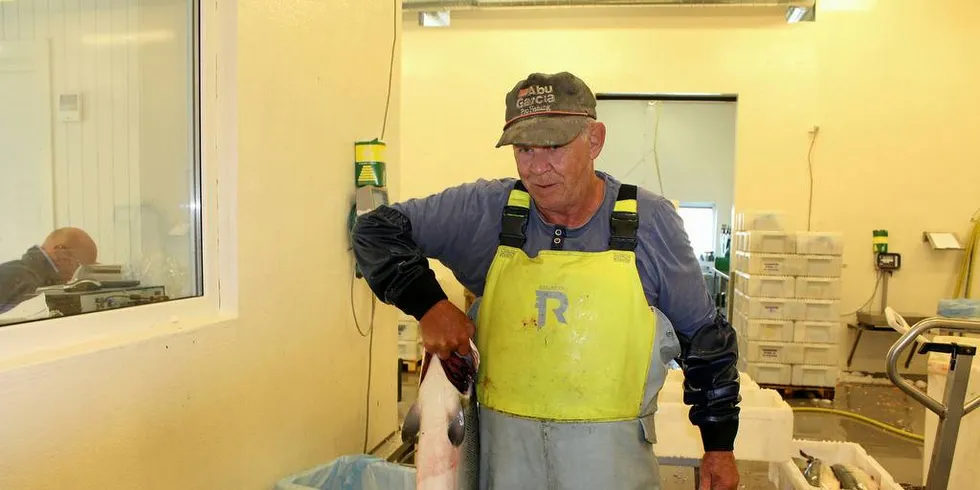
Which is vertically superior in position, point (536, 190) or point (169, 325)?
point (536, 190)

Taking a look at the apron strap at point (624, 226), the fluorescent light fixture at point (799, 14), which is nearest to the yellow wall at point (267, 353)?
the apron strap at point (624, 226)

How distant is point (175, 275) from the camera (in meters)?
1.83

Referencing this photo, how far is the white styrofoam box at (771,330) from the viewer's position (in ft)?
17.3

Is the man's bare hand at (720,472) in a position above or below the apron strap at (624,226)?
below

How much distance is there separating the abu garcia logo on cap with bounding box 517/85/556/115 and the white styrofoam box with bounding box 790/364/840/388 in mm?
4808

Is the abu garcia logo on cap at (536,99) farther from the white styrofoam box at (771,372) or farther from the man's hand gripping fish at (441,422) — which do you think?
the white styrofoam box at (771,372)

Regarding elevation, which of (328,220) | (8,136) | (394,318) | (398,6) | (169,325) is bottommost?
(394,318)

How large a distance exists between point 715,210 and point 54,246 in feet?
27.0

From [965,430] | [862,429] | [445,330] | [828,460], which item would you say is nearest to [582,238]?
[445,330]

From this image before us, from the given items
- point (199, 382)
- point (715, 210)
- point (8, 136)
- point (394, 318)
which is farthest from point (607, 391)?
point (715, 210)

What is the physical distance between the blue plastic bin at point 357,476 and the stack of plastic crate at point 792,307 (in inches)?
160

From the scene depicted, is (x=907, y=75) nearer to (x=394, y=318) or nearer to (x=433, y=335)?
(x=394, y=318)

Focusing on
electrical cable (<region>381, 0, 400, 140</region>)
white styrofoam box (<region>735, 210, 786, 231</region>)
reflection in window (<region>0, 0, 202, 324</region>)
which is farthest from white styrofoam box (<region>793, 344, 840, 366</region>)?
reflection in window (<region>0, 0, 202, 324</region>)

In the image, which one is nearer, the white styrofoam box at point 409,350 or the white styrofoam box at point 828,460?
the white styrofoam box at point 828,460
